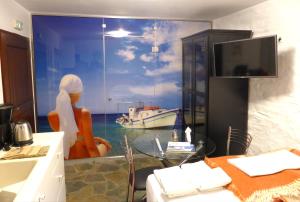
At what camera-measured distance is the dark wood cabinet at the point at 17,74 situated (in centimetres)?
251

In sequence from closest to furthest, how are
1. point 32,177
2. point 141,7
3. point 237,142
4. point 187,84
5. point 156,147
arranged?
point 32,177, point 156,147, point 141,7, point 237,142, point 187,84

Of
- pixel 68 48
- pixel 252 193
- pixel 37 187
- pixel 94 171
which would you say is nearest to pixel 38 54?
pixel 68 48

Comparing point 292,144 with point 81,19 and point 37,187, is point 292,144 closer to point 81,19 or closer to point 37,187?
point 37,187

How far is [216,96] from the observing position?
3.30m

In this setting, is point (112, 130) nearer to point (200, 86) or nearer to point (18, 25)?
point (200, 86)

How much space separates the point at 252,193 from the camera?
5.17 ft

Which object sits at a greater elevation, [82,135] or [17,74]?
[17,74]

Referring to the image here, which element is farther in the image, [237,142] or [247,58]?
[237,142]

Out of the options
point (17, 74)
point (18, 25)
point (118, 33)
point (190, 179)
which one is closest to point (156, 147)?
point (190, 179)

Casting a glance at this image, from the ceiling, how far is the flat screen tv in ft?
1.87

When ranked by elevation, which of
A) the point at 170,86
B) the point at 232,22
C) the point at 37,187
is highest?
the point at 232,22

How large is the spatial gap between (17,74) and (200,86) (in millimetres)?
2370

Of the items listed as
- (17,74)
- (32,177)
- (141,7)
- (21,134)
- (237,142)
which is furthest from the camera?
(237,142)

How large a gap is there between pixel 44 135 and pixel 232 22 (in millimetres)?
2987
